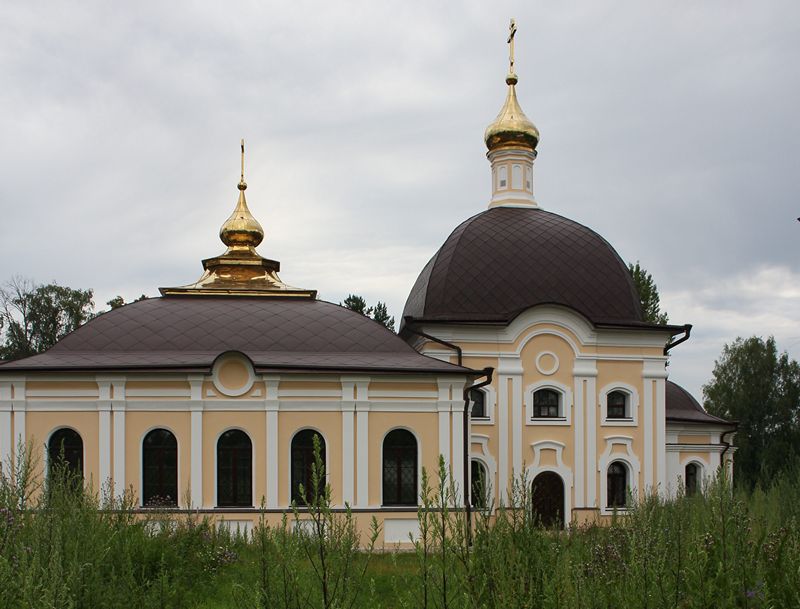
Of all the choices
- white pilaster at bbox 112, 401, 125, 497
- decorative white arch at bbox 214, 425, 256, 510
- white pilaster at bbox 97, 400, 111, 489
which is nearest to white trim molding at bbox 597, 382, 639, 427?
decorative white arch at bbox 214, 425, 256, 510

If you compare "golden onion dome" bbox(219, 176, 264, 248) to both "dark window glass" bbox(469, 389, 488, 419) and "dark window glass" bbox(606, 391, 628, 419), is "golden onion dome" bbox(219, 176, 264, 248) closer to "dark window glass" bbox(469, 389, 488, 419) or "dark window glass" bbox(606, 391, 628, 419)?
"dark window glass" bbox(469, 389, 488, 419)

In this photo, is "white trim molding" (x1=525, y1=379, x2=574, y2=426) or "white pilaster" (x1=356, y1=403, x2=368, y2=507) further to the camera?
"white trim molding" (x1=525, y1=379, x2=574, y2=426)

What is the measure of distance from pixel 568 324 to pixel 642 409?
267 centimetres

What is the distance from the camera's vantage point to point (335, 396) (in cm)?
1631

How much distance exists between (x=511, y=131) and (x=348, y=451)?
1262 cm

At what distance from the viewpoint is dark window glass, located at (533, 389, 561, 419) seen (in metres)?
19.8

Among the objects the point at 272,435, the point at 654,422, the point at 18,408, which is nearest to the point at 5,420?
the point at 18,408

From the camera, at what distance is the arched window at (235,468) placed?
16.0 metres

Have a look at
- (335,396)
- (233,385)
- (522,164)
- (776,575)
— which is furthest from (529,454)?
(776,575)

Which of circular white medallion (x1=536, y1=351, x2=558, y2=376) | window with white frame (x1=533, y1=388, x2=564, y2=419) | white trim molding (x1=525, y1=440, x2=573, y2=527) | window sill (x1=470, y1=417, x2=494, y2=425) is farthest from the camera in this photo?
window with white frame (x1=533, y1=388, x2=564, y2=419)

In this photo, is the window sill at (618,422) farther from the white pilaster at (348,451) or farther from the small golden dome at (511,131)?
the small golden dome at (511,131)

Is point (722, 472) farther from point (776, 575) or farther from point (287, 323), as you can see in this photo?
point (287, 323)

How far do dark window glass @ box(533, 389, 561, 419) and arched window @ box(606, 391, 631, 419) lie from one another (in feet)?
4.17

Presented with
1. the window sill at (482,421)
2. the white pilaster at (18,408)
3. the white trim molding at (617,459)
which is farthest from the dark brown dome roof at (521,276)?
the white pilaster at (18,408)
